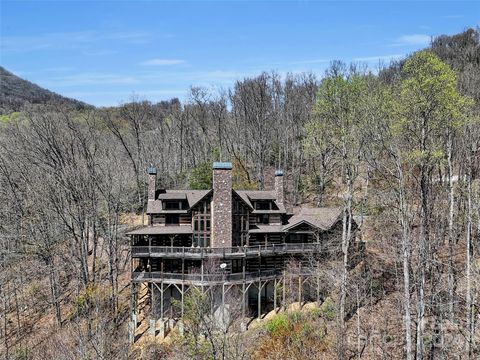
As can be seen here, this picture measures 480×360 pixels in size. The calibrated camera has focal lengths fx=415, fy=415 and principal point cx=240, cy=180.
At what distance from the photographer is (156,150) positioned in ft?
203

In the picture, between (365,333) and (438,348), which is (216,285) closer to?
(365,333)

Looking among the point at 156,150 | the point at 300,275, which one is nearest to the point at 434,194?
the point at 300,275

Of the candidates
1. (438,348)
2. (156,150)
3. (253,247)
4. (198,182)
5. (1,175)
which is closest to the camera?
(438,348)

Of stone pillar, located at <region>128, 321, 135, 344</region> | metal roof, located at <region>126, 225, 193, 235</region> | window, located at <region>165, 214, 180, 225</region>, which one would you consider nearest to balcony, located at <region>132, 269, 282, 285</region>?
metal roof, located at <region>126, 225, 193, 235</region>

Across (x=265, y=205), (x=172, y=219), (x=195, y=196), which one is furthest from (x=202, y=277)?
(x=265, y=205)

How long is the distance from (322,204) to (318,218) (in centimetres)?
1327

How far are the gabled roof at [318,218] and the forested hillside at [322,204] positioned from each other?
2.06 meters

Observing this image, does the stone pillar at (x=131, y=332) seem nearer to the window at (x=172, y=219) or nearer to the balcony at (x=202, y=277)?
the balcony at (x=202, y=277)

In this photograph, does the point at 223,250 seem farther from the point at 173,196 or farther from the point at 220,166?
the point at 173,196

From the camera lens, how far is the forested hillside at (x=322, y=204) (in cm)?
2273

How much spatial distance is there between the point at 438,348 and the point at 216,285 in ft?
49.1

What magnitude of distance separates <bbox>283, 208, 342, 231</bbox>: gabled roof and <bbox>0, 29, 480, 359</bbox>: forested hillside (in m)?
2.06

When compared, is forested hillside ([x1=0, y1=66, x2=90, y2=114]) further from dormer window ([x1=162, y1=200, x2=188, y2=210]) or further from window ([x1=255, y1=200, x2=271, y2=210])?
window ([x1=255, y1=200, x2=271, y2=210])

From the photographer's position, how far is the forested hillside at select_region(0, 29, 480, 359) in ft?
74.6
